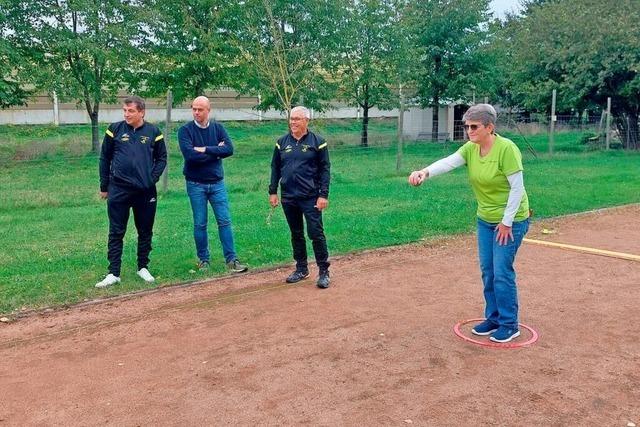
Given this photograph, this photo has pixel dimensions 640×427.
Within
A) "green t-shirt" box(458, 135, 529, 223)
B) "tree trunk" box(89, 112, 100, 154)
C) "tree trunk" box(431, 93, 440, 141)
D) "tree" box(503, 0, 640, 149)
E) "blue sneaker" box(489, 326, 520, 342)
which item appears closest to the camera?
"green t-shirt" box(458, 135, 529, 223)

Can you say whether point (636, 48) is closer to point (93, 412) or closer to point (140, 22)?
point (140, 22)

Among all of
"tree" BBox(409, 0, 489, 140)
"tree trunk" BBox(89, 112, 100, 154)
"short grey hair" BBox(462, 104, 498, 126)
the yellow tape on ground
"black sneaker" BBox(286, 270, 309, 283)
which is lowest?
"black sneaker" BBox(286, 270, 309, 283)

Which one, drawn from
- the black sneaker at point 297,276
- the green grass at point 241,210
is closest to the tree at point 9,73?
the green grass at point 241,210

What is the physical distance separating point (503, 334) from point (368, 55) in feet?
82.3

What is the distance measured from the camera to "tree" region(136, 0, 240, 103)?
946 inches

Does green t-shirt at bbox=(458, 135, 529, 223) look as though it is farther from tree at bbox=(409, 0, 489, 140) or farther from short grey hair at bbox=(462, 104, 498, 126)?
tree at bbox=(409, 0, 489, 140)

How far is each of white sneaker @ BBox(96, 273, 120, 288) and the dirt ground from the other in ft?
1.42

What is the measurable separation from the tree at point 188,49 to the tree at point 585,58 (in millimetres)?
11967

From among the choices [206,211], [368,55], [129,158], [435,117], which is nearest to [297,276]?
[206,211]

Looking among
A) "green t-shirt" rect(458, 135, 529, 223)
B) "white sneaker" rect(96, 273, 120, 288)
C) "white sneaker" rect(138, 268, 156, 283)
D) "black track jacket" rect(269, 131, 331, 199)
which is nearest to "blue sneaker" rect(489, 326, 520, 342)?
"green t-shirt" rect(458, 135, 529, 223)

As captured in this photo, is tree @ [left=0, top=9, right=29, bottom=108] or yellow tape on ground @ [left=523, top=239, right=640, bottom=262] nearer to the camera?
yellow tape on ground @ [left=523, top=239, right=640, bottom=262]

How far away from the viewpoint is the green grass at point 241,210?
736cm

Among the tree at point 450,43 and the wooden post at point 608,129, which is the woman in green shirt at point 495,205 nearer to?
the wooden post at point 608,129

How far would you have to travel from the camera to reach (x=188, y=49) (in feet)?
81.0
